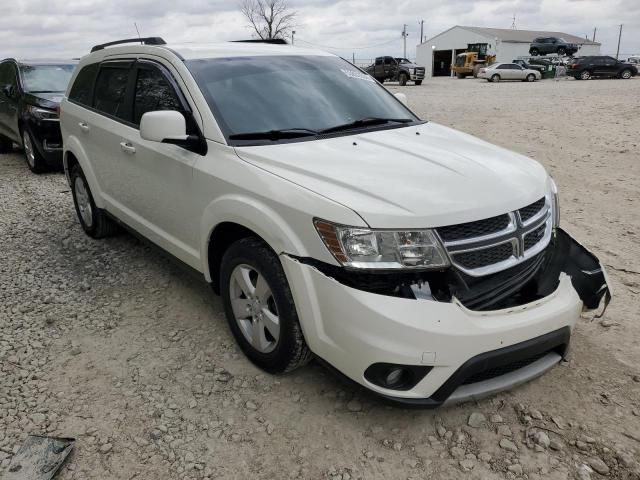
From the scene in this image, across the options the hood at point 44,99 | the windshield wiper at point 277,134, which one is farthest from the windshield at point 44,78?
the windshield wiper at point 277,134

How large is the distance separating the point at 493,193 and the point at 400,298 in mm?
703

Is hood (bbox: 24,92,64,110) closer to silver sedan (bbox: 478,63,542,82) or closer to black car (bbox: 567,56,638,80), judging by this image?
silver sedan (bbox: 478,63,542,82)

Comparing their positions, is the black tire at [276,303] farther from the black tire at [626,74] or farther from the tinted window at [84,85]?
the black tire at [626,74]

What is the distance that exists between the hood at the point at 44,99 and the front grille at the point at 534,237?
745cm

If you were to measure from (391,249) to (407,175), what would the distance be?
0.47 m

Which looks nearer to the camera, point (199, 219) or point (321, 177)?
point (321, 177)

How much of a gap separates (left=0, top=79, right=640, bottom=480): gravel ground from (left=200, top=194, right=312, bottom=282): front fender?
78 centimetres

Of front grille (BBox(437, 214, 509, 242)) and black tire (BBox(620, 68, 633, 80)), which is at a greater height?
front grille (BBox(437, 214, 509, 242))

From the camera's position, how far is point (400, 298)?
7.55 feet

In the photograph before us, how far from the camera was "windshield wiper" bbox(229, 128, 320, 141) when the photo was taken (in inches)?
121

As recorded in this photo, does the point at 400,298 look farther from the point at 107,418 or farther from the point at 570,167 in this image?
the point at 570,167

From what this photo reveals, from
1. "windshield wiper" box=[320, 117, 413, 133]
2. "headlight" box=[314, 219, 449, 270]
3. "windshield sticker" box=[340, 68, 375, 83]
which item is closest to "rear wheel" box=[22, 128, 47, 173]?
"windshield sticker" box=[340, 68, 375, 83]

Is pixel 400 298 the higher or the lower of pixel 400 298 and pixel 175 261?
the higher

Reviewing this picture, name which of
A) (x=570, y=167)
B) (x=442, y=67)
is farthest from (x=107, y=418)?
(x=442, y=67)
